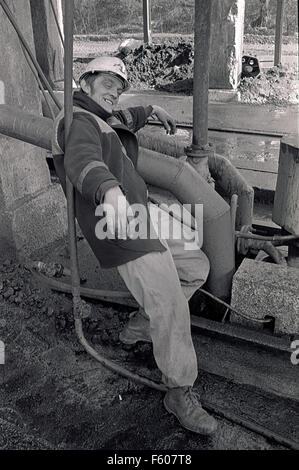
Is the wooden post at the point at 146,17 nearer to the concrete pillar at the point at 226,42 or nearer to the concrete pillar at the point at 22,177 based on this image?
the concrete pillar at the point at 226,42

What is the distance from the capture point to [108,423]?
311 cm

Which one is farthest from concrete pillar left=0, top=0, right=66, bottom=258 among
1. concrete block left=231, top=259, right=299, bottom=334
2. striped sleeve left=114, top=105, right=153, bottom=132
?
concrete block left=231, top=259, right=299, bottom=334

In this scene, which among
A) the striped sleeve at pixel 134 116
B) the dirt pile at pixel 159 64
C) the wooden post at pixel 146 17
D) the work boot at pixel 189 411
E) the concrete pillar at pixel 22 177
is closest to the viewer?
the work boot at pixel 189 411

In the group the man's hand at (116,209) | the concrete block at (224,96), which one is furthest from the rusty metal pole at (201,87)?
the concrete block at (224,96)

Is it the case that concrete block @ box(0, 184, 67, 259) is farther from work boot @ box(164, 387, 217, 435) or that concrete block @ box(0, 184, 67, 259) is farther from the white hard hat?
work boot @ box(164, 387, 217, 435)

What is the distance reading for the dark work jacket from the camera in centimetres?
266

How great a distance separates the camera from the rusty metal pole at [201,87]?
373 centimetres

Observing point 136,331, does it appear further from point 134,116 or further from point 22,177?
point 22,177

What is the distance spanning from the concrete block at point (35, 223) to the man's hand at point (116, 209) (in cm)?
224

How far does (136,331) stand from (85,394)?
0.60m

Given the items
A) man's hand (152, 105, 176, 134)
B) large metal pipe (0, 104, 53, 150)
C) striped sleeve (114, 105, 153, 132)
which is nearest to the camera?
striped sleeve (114, 105, 153, 132)

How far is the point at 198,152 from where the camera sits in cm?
413

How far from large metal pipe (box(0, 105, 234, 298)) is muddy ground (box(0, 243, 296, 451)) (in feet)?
2.50
